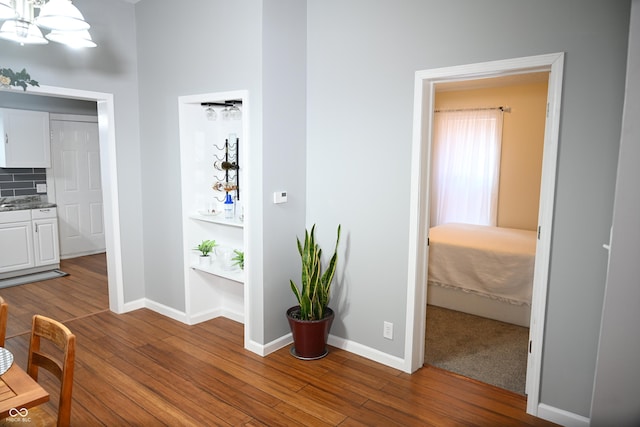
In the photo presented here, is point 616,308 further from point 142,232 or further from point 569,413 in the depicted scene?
point 142,232

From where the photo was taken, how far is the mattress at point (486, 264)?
3893 mm

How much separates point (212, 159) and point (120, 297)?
1.66m

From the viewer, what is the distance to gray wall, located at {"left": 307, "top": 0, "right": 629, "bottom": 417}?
2262mm

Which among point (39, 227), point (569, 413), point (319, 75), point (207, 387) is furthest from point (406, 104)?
point (39, 227)

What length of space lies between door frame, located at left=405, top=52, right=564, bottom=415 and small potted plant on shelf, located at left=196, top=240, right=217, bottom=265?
1.90 metres

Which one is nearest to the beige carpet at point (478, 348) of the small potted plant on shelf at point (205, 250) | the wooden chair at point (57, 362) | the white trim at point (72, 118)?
the small potted plant on shelf at point (205, 250)

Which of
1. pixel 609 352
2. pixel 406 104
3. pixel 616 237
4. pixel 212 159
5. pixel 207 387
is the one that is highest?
pixel 406 104

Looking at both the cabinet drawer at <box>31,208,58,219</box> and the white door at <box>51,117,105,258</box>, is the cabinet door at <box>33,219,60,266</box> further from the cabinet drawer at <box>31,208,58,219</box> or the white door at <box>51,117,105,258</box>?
the white door at <box>51,117,105,258</box>

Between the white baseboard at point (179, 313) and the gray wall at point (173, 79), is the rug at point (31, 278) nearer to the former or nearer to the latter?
the white baseboard at point (179, 313)

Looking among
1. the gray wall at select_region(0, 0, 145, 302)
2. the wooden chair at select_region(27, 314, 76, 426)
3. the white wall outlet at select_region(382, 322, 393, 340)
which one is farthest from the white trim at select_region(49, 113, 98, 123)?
the white wall outlet at select_region(382, 322, 393, 340)

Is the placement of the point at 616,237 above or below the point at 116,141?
below

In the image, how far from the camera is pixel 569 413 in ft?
8.13

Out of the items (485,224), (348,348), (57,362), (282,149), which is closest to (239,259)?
(282,149)

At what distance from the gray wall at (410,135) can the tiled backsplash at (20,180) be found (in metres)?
4.56
